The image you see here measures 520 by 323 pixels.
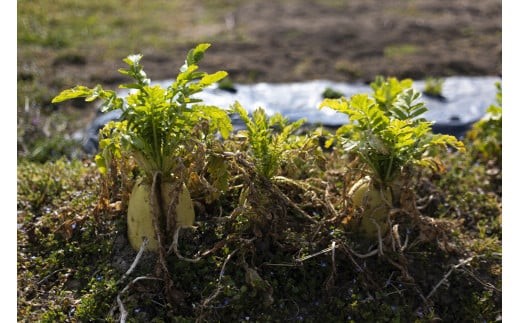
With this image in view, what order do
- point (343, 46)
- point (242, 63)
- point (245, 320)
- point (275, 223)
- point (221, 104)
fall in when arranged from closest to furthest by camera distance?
1. point (245, 320)
2. point (275, 223)
3. point (221, 104)
4. point (242, 63)
5. point (343, 46)

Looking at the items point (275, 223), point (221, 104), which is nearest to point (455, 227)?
point (275, 223)

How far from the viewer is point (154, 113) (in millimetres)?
3260

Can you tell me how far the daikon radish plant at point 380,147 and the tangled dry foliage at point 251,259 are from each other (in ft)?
0.27

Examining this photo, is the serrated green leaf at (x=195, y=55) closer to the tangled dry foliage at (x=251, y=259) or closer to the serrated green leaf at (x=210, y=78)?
the serrated green leaf at (x=210, y=78)

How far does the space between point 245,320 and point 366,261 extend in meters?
0.77

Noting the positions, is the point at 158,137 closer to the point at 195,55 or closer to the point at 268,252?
the point at 195,55

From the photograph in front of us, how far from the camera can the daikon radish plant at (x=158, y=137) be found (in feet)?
10.6

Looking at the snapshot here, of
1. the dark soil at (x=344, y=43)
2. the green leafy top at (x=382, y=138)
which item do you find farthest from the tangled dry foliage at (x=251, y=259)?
the dark soil at (x=344, y=43)

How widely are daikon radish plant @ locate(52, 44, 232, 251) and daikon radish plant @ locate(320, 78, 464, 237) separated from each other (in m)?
0.69

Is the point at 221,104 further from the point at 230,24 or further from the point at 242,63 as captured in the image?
the point at 230,24

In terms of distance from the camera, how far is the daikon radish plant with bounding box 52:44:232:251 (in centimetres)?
324

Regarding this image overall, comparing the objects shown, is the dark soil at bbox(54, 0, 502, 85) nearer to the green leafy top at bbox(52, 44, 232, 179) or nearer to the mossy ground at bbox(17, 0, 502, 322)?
the mossy ground at bbox(17, 0, 502, 322)

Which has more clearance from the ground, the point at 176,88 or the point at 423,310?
the point at 176,88

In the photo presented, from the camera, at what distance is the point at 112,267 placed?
3.48 meters
